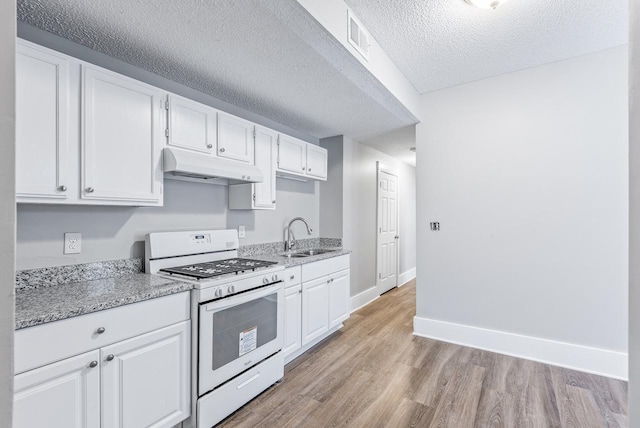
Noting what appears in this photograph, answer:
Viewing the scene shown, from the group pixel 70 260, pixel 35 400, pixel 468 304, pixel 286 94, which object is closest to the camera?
pixel 35 400

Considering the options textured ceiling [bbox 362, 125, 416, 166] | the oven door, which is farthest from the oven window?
textured ceiling [bbox 362, 125, 416, 166]

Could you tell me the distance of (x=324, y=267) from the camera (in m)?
3.12

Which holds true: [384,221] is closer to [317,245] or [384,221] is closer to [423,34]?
[317,245]

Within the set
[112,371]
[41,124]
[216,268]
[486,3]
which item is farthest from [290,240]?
[486,3]

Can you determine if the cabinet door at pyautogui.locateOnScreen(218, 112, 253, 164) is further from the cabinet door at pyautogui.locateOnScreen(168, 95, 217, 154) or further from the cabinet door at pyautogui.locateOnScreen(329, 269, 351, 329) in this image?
the cabinet door at pyautogui.locateOnScreen(329, 269, 351, 329)

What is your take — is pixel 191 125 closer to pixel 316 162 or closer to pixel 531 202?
pixel 316 162

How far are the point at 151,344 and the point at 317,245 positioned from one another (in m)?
2.56

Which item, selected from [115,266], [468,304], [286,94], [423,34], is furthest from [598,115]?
[115,266]

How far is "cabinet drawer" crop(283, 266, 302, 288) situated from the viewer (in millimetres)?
2611

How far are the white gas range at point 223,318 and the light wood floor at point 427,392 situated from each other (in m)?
0.19

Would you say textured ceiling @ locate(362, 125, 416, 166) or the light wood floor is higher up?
textured ceiling @ locate(362, 125, 416, 166)

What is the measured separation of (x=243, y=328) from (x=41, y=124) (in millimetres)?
1634

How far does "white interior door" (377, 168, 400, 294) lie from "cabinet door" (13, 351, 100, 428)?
3978 mm

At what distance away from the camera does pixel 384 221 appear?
509 centimetres
